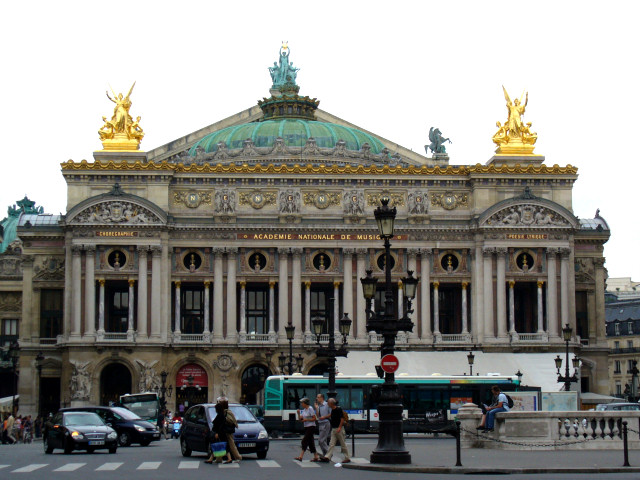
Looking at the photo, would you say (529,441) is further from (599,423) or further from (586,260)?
(586,260)

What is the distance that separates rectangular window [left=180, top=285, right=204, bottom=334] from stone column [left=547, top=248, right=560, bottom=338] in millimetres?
26252

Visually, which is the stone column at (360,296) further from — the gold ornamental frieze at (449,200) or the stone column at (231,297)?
the stone column at (231,297)

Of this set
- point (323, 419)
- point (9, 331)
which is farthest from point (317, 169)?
point (323, 419)

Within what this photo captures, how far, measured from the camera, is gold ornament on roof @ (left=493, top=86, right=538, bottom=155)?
98250 millimetres

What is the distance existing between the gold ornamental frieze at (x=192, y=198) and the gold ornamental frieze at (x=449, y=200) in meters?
17.2

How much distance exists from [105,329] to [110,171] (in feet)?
39.1

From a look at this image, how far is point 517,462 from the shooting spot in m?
38.0

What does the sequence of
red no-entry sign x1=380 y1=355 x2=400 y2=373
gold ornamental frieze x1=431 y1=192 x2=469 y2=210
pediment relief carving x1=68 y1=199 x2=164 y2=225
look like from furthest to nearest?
gold ornamental frieze x1=431 y1=192 x2=469 y2=210, pediment relief carving x1=68 y1=199 x2=164 y2=225, red no-entry sign x1=380 y1=355 x2=400 y2=373

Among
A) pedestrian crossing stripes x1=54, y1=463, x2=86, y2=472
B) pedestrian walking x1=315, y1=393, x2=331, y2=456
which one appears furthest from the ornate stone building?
pedestrian crossing stripes x1=54, y1=463, x2=86, y2=472

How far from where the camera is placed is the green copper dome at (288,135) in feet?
363

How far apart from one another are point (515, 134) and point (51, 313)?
127 ft

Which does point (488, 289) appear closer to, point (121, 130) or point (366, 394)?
point (366, 394)

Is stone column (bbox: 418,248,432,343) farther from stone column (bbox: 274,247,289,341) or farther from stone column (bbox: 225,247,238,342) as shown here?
stone column (bbox: 225,247,238,342)

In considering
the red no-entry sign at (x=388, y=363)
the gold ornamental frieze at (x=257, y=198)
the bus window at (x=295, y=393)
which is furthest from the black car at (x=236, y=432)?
the gold ornamental frieze at (x=257, y=198)
